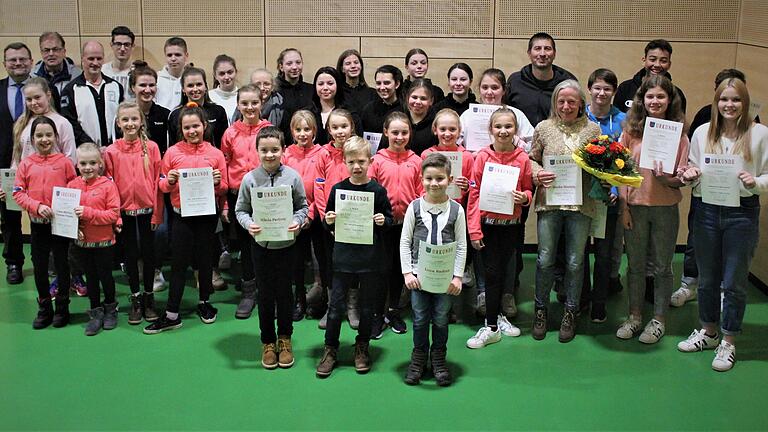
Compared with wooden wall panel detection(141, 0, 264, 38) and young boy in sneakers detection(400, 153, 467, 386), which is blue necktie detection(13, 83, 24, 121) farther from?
young boy in sneakers detection(400, 153, 467, 386)

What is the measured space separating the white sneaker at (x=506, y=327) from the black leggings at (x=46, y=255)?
3.28 meters

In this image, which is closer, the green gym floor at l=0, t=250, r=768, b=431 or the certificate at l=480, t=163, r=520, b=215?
the green gym floor at l=0, t=250, r=768, b=431

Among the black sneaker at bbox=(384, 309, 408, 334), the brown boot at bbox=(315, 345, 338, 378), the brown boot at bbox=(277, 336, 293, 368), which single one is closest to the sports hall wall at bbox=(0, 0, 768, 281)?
the black sneaker at bbox=(384, 309, 408, 334)

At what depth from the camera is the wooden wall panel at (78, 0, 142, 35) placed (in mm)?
7453

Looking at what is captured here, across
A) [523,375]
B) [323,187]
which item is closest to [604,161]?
[523,375]

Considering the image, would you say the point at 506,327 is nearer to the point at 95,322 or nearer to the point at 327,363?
the point at 327,363

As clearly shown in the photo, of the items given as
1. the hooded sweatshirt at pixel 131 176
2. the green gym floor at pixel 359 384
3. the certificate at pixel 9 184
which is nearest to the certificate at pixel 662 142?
the green gym floor at pixel 359 384

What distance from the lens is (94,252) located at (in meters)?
5.45

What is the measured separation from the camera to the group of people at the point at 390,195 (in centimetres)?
476

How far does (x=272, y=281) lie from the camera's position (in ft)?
15.9

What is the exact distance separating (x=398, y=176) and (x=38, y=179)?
2.63 meters

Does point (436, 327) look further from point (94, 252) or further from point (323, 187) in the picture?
point (94, 252)

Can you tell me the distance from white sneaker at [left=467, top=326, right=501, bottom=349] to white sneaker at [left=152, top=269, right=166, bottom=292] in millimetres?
2806

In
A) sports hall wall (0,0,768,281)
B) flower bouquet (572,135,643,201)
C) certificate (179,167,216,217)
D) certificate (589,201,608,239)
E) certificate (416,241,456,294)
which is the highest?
sports hall wall (0,0,768,281)
